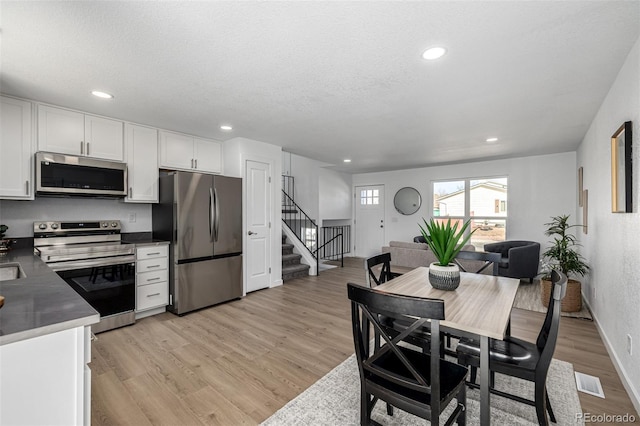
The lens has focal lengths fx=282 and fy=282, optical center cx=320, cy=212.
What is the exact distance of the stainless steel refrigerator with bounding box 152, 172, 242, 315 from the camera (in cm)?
353

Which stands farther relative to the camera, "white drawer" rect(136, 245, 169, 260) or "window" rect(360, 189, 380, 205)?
"window" rect(360, 189, 380, 205)

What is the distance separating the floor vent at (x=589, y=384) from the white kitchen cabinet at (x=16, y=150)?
5074 millimetres

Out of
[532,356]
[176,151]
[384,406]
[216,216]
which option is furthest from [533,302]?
[176,151]

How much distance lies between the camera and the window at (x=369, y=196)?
25.7 feet

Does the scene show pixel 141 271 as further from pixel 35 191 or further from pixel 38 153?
pixel 38 153

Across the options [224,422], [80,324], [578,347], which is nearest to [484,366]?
[224,422]

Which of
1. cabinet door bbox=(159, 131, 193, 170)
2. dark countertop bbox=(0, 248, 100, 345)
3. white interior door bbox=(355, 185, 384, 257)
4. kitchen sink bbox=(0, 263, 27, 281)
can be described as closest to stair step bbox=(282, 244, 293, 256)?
cabinet door bbox=(159, 131, 193, 170)

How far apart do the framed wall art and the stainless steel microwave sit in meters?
4.70

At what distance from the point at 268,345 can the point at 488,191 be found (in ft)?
18.6

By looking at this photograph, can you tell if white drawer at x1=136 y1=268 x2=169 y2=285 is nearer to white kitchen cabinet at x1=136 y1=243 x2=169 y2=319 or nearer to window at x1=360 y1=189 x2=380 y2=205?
white kitchen cabinet at x1=136 y1=243 x2=169 y2=319

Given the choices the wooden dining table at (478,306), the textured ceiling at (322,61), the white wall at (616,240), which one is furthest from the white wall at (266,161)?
the white wall at (616,240)

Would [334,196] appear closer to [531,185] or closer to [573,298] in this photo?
[531,185]

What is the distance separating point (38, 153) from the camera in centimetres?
284

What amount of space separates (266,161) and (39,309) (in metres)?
3.72
